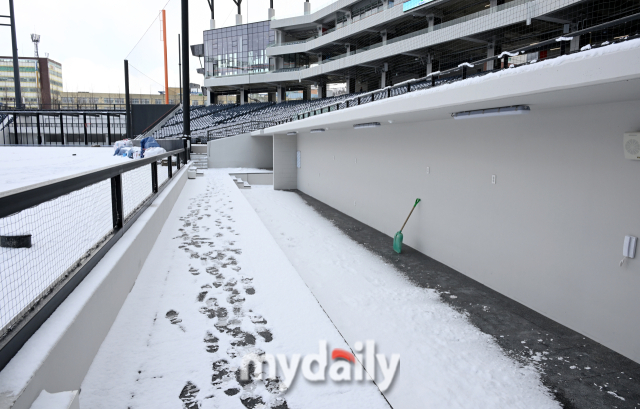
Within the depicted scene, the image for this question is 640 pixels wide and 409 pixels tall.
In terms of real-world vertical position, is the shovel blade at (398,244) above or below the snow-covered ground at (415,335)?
above

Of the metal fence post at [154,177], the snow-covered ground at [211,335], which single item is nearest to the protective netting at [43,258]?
the snow-covered ground at [211,335]

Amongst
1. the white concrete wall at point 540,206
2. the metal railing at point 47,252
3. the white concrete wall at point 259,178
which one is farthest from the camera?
the white concrete wall at point 259,178

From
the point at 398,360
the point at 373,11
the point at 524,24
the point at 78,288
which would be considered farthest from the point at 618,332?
the point at 373,11

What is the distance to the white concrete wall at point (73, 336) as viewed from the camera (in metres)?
1.65

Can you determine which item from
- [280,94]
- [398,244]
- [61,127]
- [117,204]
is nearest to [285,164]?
A: [398,244]

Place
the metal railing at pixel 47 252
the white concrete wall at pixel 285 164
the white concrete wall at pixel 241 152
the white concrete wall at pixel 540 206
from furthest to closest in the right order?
the white concrete wall at pixel 241 152
the white concrete wall at pixel 285 164
the white concrete wall at pixel 540 206
the metal railing at pixel 47 252

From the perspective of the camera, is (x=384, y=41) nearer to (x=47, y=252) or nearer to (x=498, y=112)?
(x=498, y=112)

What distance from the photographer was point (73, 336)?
2.16 meters

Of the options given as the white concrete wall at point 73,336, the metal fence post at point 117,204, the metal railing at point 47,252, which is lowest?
the white concrete wall at point 73,336

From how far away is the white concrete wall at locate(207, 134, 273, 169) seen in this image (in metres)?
24.7

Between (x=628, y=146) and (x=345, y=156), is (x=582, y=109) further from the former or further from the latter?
(x=345, y=156)

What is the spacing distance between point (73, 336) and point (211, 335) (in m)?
1.06

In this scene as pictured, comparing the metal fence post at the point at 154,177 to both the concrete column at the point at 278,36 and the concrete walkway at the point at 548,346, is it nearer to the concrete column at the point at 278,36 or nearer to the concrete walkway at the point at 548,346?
the concrete walkway at the point at 548,346

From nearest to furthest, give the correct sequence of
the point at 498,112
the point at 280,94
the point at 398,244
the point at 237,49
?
the point at 498,112 < the point at 398,244 < the point at 280,94 < the point at 237,49
